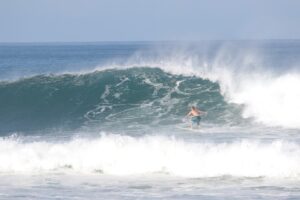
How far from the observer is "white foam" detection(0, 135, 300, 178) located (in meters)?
15.4

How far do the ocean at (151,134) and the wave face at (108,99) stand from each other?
0.13 feet

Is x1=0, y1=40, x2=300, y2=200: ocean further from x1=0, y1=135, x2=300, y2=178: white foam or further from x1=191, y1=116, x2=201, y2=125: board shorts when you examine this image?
x1=191, y1=116, x2=201, y2=125: board shorts

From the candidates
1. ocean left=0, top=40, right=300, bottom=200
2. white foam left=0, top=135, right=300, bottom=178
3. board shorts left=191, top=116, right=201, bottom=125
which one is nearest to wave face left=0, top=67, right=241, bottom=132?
ocean left=0, top=40, right=300, bottom=200

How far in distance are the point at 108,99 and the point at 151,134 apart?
612 centimetres

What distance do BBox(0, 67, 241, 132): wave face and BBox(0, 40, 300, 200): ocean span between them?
1.5 inches

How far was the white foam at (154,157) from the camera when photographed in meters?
15.4

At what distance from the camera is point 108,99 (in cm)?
2558

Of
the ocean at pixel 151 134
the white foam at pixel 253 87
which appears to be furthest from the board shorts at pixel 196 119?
the white foam at pixel 253 87

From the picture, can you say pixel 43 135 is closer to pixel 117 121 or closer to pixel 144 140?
pixel 117 121

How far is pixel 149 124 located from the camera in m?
21.6

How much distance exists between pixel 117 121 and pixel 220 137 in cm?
470

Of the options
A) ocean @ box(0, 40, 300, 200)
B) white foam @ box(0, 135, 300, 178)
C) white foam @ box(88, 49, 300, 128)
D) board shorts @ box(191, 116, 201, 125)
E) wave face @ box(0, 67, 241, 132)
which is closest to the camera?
ocean @ box(0, 40, 300, 200)

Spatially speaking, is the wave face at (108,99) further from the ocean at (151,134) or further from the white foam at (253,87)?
the white foam at (253,87)

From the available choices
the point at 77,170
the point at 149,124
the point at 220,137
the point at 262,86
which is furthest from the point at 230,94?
the point at 77,170
